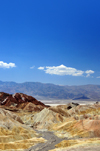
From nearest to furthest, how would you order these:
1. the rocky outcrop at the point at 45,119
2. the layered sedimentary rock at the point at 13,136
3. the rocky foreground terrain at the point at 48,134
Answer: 1. the rocky foreground terrain at the point at 48,134
2. the layered sedimentary rock at the point at 13,136
3. the rocky outcrop at the point at 45,119

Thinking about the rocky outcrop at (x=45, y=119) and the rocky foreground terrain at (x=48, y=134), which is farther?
the rocky outcrop at (x=45, y=119)

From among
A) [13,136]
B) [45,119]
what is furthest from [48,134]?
[45,119]

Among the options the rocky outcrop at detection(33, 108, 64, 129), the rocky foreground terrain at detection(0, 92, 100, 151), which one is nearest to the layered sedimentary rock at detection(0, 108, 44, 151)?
the rocky foreground terrain at detection(0, 92, 100, 151)

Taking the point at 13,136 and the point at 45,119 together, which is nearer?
A: the point at 13,136

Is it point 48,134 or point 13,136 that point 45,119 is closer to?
point 48,134

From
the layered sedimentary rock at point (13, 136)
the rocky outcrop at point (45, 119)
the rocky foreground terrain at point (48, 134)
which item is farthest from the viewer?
the rocky outcrop at point (45, 119)

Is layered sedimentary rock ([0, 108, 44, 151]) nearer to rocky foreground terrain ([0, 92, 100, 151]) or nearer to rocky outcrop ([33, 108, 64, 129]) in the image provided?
rocky foreground terrain ([0, 92, 100, 151])

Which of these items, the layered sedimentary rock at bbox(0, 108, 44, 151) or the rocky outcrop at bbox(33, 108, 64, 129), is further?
the rocky outcrop at bbox(33, 108, 64, 129)

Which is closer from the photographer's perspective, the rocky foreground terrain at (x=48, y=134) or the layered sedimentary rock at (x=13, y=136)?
the rocky foreground terrain at (x=48, y=134)

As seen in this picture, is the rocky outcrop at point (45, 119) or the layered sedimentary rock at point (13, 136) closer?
the layered sedimentary rock at point (13, 136)

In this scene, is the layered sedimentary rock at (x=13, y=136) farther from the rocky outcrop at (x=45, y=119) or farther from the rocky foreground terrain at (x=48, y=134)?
the rocky outcrop at (x=45, y=119)

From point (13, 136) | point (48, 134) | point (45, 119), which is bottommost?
point (48, 134)

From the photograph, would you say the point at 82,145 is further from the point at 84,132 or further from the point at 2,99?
the point at 2,99

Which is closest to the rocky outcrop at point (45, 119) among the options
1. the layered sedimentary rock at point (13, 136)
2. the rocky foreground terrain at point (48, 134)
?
the rocky foreground terrain at point (48, 134)
